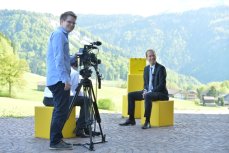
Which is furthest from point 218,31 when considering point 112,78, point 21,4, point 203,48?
point 112,78

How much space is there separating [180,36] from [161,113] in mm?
87682

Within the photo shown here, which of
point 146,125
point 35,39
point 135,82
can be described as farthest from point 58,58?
point 35,39

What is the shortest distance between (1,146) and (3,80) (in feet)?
41.3

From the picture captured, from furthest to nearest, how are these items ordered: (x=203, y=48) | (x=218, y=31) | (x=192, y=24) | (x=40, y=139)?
1. (x=192, y=24)
2. (x=218, y=31)
3. (x=203, y=48)
4. (x=40, y=139)

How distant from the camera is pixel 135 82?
8992 millimetres

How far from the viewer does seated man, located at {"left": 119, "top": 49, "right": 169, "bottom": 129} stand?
25.2 ft

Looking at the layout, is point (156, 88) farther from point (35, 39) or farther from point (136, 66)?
point (35, 39)

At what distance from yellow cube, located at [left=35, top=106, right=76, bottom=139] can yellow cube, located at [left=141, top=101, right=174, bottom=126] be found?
70.9 inches

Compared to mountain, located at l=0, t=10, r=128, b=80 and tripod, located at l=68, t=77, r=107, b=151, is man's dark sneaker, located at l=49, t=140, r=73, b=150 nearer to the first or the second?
tripod, located at l=68, t=77, r=107, b=151

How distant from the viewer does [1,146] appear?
5605mm

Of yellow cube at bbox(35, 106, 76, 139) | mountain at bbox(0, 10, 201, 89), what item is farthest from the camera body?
mountain at bbox(0, 10, 201, 89)

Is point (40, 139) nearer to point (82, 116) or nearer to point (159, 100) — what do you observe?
point (82, 116)

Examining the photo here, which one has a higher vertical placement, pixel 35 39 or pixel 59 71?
pixel 35 39

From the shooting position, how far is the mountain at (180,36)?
70.6 metres
